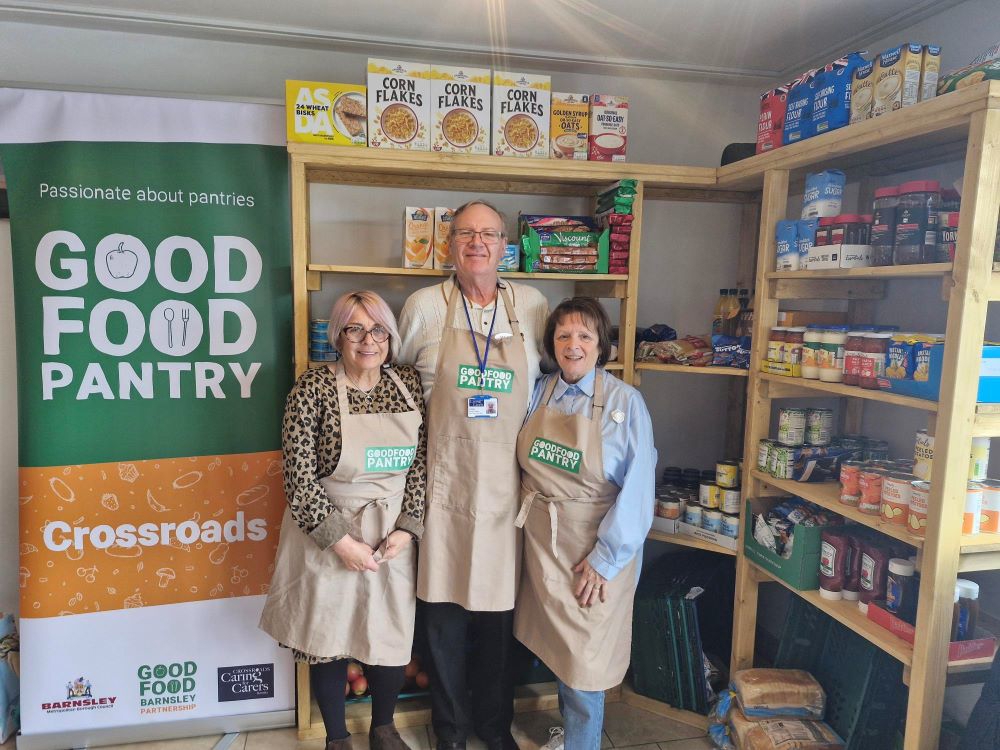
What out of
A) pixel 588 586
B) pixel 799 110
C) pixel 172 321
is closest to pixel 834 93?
pixel 799 110

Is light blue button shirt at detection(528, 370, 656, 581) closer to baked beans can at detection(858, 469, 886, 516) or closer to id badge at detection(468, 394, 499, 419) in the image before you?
id badge at detection(468, 394, 499, 419)

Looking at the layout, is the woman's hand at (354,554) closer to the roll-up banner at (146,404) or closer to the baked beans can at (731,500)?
the roll-up banner at (146,404)

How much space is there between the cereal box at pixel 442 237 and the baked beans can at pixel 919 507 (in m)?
1.54

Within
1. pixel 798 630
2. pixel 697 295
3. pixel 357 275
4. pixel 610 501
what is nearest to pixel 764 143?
pixel 697 295

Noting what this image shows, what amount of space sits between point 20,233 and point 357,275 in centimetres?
113

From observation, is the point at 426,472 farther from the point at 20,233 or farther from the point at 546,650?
the point at 20,233

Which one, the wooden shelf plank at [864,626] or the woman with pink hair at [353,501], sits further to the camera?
the woman with pink hair at [353,501]

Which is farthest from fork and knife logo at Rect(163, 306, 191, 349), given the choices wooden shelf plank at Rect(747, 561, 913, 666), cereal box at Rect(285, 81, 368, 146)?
wooden shelf plank at Rect(747, 561, 913, 666)

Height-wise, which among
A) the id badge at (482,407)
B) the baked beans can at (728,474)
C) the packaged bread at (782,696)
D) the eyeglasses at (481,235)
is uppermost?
the eyeglasses at (481,235)

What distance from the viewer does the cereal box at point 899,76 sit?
5.62ft

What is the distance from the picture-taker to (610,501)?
1995 millimetres

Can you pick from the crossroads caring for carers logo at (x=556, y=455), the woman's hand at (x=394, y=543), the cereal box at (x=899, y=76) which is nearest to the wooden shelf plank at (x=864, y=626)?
the crossroads caring for carers logo at (x=556, y=455)

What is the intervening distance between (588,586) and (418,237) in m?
1.29

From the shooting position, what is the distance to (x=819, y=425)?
7.29 ft
